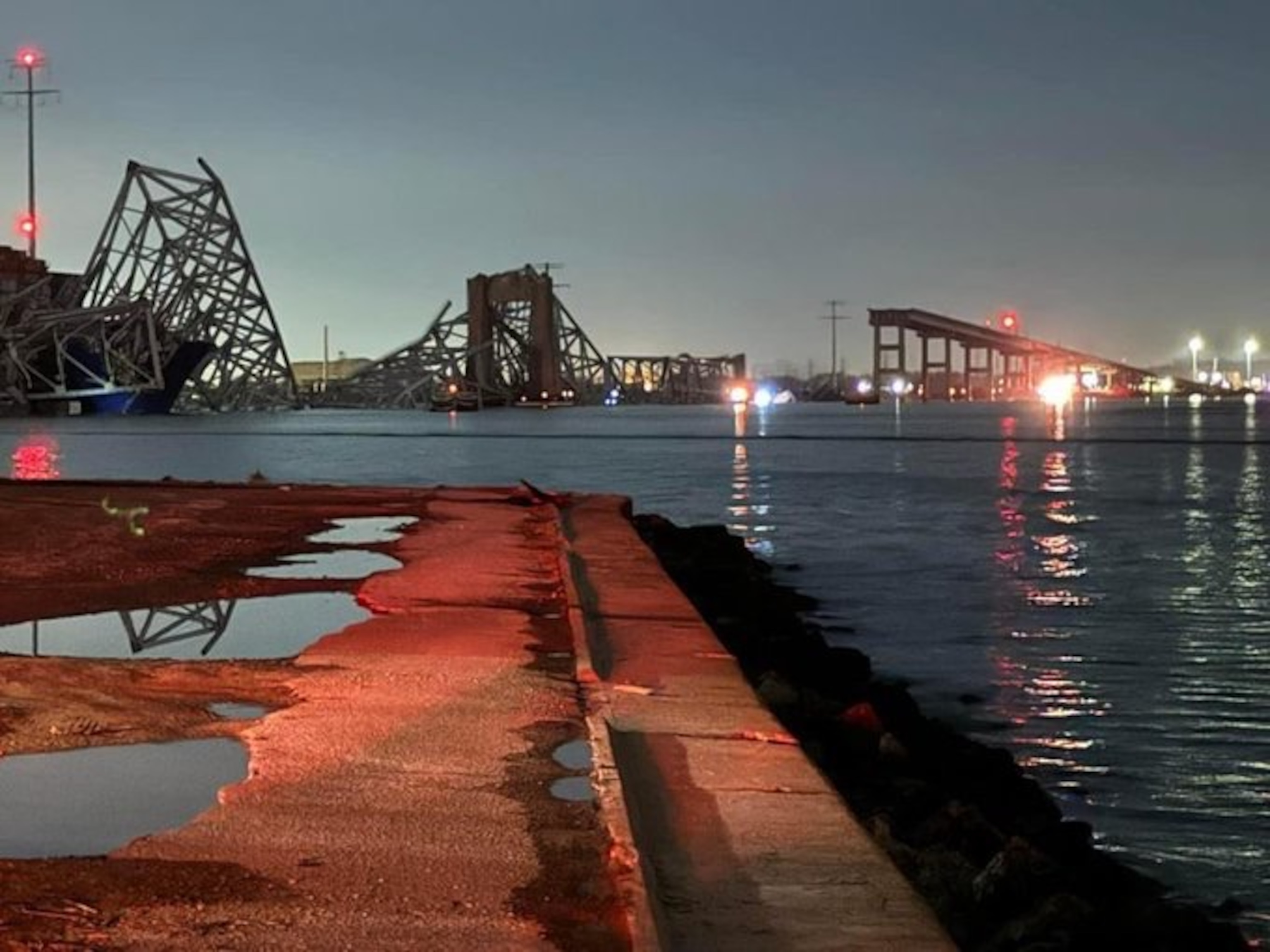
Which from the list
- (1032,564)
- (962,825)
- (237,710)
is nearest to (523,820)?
(962,825)

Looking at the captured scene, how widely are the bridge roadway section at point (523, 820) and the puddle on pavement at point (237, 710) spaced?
13 centimetres

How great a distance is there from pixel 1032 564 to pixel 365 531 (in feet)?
26.8

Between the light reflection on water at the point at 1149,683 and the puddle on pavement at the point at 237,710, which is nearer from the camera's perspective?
the puddle on pavement at the point at 237,710

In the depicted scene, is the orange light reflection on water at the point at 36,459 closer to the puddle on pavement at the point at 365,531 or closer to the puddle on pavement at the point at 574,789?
the puddle on pavement at the point at 365,531

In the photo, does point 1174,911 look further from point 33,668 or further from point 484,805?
point 33,668

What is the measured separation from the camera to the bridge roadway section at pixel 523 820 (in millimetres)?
3900

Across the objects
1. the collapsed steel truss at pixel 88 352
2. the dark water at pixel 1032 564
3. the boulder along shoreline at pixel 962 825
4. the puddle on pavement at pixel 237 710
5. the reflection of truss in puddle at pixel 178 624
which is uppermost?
the collapsed steel truss at pixel 88 352

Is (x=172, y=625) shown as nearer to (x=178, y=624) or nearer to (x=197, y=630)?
(x=178, y=624)

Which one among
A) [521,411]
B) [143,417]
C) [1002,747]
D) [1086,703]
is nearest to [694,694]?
[1002,747]

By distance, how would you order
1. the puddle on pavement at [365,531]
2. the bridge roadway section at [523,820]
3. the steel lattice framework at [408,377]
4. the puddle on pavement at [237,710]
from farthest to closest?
the steel lattice framework at [408,377]
the puddle on pavement at [365,531]
the puddle on pavement at [237,710]
the bridge roadway section at [523,820]

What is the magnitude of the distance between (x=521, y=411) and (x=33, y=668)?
158 meters

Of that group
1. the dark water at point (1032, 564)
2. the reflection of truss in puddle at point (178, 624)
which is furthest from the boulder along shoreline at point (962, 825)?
the reflection of truss in puddle at point (178, 624)

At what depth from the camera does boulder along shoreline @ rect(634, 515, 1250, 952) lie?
497 cm

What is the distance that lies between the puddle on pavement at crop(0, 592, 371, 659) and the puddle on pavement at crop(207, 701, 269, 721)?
1588 millimetres
